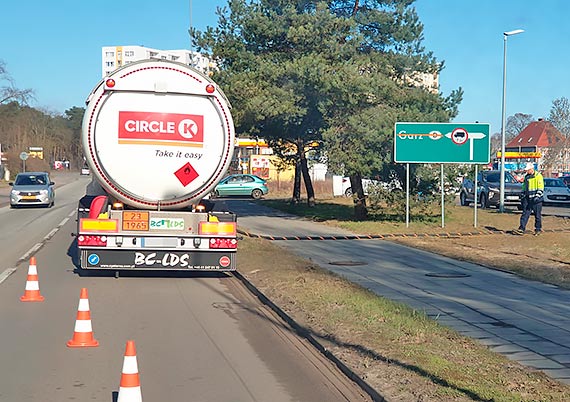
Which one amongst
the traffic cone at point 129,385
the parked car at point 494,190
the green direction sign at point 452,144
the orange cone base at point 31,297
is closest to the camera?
the traffic cone at point 129,385

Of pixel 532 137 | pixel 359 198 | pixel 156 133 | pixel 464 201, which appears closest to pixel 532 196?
pixel 359 198

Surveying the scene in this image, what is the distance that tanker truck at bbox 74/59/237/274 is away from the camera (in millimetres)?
12867

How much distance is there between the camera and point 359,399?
650 cm

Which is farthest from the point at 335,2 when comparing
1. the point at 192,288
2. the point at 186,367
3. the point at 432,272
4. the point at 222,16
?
the point at 186,367

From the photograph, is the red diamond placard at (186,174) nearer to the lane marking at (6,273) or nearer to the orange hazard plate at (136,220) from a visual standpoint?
the orange hazard plate at (136,220)

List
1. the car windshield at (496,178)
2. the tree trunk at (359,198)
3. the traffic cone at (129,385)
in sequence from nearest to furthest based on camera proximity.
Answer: the traffic cone at (129,385) < the tree trunk at (359,198) < the car windshield at (496,178)

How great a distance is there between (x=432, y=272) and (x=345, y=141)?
11.5 m

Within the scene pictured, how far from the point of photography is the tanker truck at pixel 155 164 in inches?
507

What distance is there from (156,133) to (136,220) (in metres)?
1.55

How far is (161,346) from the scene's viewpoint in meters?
8.52

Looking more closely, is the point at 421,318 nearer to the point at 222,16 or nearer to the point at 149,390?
the point at 149,390

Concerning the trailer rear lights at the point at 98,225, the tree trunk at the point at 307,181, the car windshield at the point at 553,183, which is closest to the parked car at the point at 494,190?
the car windshield at the point at 553,183

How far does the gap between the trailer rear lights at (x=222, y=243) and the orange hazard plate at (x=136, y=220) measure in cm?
119

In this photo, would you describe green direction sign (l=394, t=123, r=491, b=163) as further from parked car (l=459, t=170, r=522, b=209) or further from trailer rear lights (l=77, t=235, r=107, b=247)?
trailer rear lights (l=77, t=235, r=107, b=247)
